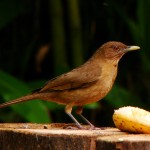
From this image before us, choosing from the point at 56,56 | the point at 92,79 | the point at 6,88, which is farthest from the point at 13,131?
the point at 56,56

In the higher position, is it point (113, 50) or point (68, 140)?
point (113, 50)

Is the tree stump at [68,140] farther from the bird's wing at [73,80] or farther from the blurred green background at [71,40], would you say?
the blurred green background at [71,40]

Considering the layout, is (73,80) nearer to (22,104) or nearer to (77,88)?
(77,88)

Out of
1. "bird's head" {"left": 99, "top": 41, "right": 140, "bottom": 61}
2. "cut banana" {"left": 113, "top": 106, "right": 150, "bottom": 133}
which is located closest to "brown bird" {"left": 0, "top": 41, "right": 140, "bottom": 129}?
"bird's head" {"left": 99, "top": 41, "right": 140, "bottom": 61}

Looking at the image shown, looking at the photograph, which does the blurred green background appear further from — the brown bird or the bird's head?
the brown bird

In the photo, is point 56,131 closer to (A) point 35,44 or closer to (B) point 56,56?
(B) point 56,56

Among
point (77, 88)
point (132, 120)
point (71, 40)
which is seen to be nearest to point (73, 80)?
point (77, 88)
